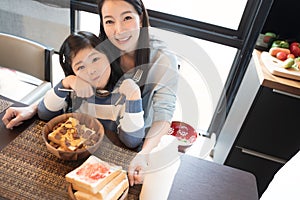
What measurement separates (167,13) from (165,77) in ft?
3.32

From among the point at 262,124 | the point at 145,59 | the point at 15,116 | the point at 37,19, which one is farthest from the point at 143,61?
the point at 37,19

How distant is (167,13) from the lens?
1.73 m

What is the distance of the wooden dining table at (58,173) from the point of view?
65 cm

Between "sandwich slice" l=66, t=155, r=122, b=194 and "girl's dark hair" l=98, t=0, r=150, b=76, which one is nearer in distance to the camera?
"sandwich slice" l=66, t=155, r=122, b=194

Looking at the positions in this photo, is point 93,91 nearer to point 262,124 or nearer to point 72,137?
point 72,137

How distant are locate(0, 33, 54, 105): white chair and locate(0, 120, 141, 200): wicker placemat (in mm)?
602


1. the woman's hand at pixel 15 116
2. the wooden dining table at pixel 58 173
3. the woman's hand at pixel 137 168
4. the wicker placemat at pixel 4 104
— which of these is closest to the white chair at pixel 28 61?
the wicker placemat at pixel 4 104

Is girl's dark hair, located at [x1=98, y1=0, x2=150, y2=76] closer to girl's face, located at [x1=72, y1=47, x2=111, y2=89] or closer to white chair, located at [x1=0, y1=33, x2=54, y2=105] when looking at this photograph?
girl's face, located at [x1=72, y1=47, x2=111, y2=89]

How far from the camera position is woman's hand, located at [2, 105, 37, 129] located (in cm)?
81

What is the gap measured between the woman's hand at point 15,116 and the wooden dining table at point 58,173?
0.02 metres

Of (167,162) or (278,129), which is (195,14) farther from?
(167,162)

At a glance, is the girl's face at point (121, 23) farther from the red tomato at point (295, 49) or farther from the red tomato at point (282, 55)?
the red tomato at point (295, 49)

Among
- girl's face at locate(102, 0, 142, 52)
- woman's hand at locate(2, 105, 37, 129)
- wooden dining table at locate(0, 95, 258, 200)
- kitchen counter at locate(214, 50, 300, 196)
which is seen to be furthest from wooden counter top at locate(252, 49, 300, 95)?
woman's hand at locate(2, 105, 37, 129)

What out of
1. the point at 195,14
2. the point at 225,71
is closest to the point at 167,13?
the point at 195,14
